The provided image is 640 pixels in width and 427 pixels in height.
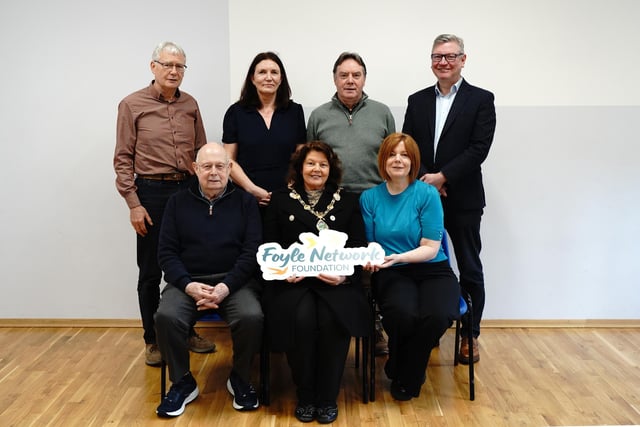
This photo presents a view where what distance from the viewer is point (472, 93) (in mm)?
3316

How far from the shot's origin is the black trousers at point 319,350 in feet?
9.36

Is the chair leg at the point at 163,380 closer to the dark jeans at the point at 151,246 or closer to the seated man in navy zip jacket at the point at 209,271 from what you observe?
the seated man in navy zip jacket at the point at 209,271

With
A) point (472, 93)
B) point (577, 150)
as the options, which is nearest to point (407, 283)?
point (472, 93)

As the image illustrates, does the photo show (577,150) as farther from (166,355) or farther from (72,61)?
(72,61)

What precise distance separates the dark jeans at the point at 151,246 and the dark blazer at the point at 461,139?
136cm

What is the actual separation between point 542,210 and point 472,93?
1.11m

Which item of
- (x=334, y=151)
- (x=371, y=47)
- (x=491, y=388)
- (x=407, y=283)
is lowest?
(x=491, y=388)

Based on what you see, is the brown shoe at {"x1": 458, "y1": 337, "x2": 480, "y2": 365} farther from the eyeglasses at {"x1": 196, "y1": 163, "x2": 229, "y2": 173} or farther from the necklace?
the eyeglasses at {"x1": 196, "y1": 163, "x2": 229, "y2": 173}

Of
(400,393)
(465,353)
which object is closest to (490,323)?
(465,353)

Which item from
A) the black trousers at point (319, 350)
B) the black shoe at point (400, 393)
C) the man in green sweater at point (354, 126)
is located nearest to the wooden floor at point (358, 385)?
the black shoe at point (400, 393)

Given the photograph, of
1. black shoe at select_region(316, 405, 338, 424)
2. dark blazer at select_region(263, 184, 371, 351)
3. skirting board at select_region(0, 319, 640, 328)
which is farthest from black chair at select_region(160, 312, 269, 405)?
skirting board at select_region(0, 319, 640, 328)

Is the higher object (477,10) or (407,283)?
(477,10)

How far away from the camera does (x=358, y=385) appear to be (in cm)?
322

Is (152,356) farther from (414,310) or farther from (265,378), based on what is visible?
(414,310)
